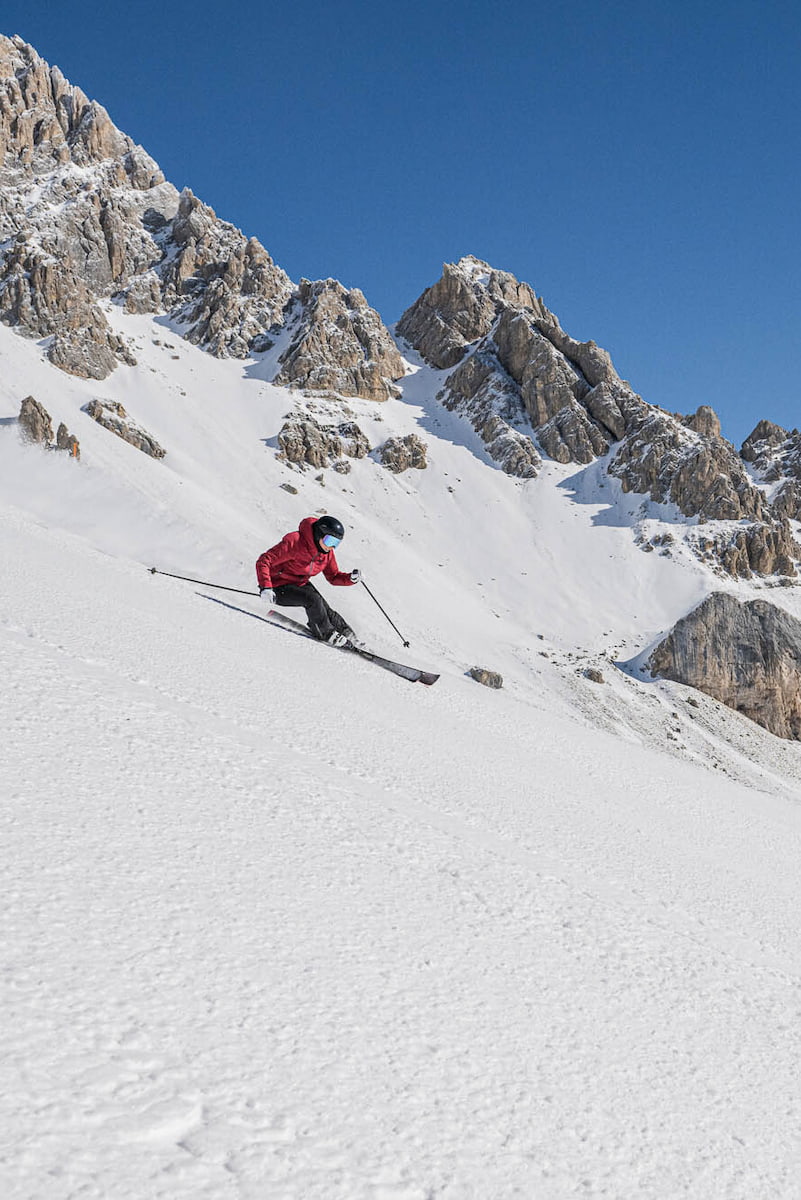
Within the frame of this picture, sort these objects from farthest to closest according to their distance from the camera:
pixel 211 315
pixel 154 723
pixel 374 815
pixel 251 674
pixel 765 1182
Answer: pixel 211 315, pixel 251 674, pixel 154 723, pixel 374 815, pixel 765 1182

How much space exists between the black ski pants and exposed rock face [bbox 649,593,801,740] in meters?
32.5

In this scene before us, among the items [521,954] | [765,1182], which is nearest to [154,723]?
[521,954]

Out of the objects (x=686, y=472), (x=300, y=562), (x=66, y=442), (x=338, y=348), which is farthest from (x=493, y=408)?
(x=300, y=562)

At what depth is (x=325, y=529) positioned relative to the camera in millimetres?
10758

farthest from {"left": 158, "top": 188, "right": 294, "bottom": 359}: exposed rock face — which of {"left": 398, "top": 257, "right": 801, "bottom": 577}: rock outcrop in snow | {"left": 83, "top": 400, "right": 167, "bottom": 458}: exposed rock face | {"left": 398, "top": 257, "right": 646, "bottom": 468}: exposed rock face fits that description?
{"left": 83, "top": 400, "right": 167, "bottom": 458}: exposed rock face

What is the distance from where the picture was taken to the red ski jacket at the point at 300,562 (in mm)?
11195

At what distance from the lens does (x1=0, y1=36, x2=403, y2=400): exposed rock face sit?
70.6 meters

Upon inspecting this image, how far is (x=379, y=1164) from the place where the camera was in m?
1.75

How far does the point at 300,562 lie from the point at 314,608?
941 mm

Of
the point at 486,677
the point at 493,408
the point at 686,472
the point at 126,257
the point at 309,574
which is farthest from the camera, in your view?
the point at 126,257

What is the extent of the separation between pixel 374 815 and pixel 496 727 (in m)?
3.83

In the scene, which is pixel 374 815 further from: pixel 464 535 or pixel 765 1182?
pixel 464 535

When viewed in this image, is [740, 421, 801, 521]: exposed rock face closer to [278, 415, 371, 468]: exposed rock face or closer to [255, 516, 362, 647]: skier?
[278, 415, 371, 468]: exposed rock face

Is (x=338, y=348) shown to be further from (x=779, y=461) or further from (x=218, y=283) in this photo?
(x=779, y=461)
